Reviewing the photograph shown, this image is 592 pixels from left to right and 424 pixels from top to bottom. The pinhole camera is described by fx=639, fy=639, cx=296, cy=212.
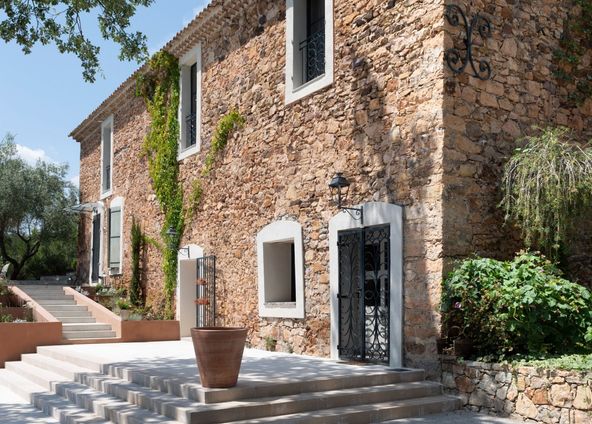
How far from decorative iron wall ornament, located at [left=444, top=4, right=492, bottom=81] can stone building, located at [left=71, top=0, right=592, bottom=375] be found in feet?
0.24

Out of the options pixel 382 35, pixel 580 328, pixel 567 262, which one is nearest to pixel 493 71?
pixel 382 35

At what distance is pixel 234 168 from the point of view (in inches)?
447

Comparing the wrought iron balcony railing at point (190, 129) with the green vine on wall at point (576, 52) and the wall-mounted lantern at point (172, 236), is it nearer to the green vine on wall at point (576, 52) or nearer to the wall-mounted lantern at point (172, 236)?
the wall-mounted lantern at point (172, 236)

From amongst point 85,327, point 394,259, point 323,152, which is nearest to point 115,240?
point 85,327

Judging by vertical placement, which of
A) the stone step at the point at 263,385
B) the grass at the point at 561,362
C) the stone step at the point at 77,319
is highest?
the grass at the point at 561,362

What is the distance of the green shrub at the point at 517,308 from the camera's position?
6.54 metres

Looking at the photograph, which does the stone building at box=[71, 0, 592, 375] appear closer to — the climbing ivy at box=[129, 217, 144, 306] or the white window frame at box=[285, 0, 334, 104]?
the white window frame at box=[285, 0, 334, 104]

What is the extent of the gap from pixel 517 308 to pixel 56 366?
6704 mm

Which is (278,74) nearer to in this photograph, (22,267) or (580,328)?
(580,328)

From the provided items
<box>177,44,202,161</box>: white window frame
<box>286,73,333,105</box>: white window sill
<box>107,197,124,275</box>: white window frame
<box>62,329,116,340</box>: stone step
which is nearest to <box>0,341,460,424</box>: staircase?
<box>286,73,333,105</box>: white window sill

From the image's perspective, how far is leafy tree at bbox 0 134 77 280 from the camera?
20.9m

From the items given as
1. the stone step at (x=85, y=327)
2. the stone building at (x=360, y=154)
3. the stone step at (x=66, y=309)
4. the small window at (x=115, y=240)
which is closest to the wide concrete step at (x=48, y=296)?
the stone step at (x=66, y=309)

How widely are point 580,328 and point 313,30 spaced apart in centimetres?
596

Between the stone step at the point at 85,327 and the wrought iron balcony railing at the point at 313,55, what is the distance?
6.76m
